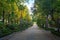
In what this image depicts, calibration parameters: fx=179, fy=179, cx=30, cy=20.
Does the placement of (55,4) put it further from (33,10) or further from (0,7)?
(33,10)

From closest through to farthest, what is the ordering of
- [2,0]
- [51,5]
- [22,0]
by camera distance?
[2,0] → [51,5] → [22,0]

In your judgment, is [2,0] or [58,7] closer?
[2,0]

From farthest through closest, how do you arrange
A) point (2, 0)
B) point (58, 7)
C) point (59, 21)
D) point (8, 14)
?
1. point (8, 14)
2. point (59, 21)
3. point (58, 7)
4. point (2, 0)

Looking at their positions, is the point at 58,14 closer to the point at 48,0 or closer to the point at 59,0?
the point at 48,0

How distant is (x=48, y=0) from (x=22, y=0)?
12.9 metres

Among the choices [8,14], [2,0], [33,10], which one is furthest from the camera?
[33,10]

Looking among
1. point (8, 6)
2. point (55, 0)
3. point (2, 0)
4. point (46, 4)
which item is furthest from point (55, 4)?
point (2, 0)

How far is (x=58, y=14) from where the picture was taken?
29.6m

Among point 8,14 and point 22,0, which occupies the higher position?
point 22,0

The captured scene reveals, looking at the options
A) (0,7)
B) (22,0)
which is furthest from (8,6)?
(22,0)

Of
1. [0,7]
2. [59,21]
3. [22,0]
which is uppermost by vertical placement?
[22,0]

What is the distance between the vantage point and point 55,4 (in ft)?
86.3

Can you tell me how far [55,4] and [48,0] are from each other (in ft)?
4.59

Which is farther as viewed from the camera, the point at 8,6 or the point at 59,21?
the point at 59,21
